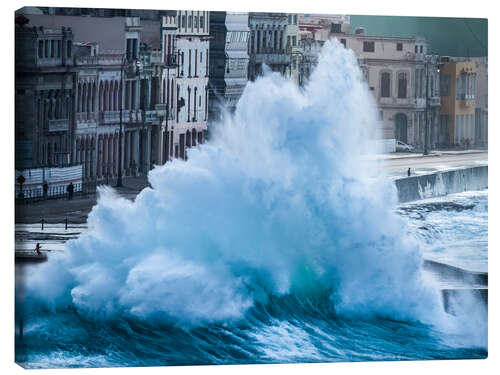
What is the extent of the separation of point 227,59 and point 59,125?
1814 millimetres

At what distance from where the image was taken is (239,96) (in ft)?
52.3

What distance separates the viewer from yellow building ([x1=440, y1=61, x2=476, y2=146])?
16.9 meters

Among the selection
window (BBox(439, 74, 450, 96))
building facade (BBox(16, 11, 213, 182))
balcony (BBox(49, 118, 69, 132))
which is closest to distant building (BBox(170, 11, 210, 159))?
building facade (BBox(16, 11, 213, 182))

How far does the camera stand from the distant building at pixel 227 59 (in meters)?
16.0

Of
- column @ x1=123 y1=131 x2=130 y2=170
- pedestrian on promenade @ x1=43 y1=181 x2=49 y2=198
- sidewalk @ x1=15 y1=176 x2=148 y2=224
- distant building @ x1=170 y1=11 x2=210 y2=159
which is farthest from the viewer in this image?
distant building @ x1=170 y1=11 x2=210 y2=159

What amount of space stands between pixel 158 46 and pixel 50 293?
2.64 meters

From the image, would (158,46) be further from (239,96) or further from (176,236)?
(176,236)

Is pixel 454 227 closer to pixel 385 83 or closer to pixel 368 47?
pixel 385 83

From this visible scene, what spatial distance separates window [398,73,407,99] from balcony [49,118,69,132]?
347 centimetres

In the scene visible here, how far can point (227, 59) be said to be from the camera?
16141mm

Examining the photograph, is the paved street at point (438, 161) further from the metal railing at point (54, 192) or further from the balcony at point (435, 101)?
the metal railing at point (54, 192)

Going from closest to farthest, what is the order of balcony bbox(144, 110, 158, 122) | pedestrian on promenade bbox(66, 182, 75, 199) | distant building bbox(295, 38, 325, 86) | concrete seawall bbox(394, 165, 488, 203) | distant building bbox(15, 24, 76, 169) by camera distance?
distant building bbox(15, 24, 76, 169)
pedestrian on promenade bbox(66, 182, 75, 199)
balcony bbox(144, 110, 158, 122)
distant building bbox(295, 38, 325, 86)
concrete seawall bbox(394, 165, 488, 203)

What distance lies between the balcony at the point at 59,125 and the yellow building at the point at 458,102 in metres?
3.98

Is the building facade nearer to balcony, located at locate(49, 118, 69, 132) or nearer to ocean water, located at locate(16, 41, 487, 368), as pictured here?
balcony, located at locate(49, 118, 69, 132)
